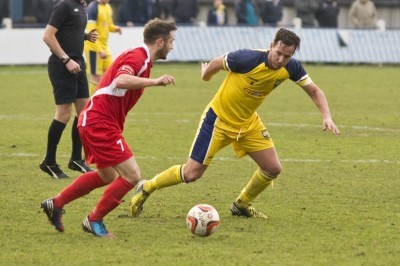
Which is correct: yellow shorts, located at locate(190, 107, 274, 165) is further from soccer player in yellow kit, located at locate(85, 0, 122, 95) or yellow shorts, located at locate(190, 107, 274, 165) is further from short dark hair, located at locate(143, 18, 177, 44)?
soccer player in yellow kit, located at locate(85, 0, 122, 95)

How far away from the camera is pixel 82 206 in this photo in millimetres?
10172

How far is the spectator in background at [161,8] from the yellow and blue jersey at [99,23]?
15.2 metres

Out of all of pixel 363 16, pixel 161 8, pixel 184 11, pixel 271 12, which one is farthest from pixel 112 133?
pixel 161 8

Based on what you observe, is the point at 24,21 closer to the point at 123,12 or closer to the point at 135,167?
the point at 123,12

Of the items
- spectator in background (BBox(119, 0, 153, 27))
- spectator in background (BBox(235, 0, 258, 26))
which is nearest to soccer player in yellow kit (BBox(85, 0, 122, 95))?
spectator in background (BBox(119, 0, 153, 27))

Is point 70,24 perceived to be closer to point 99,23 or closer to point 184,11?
point 99,23

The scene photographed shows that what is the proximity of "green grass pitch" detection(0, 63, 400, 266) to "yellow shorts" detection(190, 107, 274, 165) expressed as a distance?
60 cm

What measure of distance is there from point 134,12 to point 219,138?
22.8m

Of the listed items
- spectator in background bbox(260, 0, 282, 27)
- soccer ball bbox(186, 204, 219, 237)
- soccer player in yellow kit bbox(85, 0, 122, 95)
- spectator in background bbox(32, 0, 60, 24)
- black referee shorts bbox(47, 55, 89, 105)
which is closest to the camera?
soccer ball bbox(186, 204, 219, 237)

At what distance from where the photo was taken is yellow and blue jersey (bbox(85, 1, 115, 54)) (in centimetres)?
1756

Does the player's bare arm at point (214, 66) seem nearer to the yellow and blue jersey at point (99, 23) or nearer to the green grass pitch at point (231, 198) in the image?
the green grass pitch at point (231, 198)

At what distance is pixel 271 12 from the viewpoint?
33.0m

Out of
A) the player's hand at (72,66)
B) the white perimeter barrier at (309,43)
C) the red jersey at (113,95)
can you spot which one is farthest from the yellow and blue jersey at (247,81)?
the white perimeter barrier at (309,43)

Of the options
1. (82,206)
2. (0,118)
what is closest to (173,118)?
(0,118)
